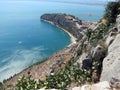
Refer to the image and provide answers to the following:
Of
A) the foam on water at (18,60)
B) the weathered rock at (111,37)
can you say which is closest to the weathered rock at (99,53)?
the weathered rock at (111,37)

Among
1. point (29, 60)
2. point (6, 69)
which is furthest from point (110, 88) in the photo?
point (29, 60)

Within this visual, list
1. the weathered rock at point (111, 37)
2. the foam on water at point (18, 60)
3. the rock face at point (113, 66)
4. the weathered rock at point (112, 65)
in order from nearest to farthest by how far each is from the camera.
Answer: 1. the rock face at point (113, 66)
2. the weathered rock at point (112, 65)
3. the weathered rock at point (111, 37)
4. the foam on water at point (18, 60)

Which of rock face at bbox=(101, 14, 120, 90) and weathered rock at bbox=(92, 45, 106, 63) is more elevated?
rock face at bbox=(101, 14, 120, 90)

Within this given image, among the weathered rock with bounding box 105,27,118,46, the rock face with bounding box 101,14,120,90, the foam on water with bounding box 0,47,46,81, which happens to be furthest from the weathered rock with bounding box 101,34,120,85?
the foam on water with bounding box 0,47,46,81

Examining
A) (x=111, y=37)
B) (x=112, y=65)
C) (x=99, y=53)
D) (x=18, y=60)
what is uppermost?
(x=112, y=65)

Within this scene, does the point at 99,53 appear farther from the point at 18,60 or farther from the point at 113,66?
the point at 18,60

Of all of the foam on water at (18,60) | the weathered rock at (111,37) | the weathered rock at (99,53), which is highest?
the weathered rock at (111,37)

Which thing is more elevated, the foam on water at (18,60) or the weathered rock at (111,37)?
the weathered rock at (111,37)

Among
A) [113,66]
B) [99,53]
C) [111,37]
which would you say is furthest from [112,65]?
[111,37]

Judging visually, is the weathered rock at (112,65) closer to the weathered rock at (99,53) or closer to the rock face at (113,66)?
the rock face at (113,66)

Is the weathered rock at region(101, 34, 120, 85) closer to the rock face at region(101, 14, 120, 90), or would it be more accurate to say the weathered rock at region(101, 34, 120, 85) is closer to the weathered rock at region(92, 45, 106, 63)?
the rock face at region(101, 14, 120, 90)

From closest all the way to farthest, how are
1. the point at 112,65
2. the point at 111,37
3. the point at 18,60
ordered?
1. the point at 112,65
2. the point at 111,37
3. the point at 18,60
